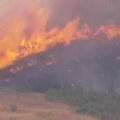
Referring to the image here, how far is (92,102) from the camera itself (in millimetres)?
19578

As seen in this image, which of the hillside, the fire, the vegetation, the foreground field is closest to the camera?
the foreground field

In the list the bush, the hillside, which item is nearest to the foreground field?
the bush

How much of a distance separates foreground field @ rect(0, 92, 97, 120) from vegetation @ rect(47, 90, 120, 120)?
0.38 m

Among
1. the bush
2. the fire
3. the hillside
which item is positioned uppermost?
the fire

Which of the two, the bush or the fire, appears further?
the fire

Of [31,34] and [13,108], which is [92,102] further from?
[31,34]

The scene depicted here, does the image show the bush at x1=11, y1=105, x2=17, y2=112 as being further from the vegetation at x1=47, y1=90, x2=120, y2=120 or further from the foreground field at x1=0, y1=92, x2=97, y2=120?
the vegetation at x1=47, y1=90, x2=120, y2=120

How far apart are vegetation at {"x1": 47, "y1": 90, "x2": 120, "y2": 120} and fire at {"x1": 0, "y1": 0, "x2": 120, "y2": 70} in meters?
1.96

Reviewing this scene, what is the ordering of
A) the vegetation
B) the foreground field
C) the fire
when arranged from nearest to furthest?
the foreground field
the vegetation
the fire

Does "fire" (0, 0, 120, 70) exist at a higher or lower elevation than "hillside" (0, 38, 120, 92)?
higher

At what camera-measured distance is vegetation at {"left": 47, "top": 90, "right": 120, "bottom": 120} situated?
724 inches

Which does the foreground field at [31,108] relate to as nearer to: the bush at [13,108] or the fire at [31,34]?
the bush at [13,108]

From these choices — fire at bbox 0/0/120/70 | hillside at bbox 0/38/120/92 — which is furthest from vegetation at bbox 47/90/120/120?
fire at bbox 0/0/120/70

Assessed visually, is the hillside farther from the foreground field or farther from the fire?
the foreground field
